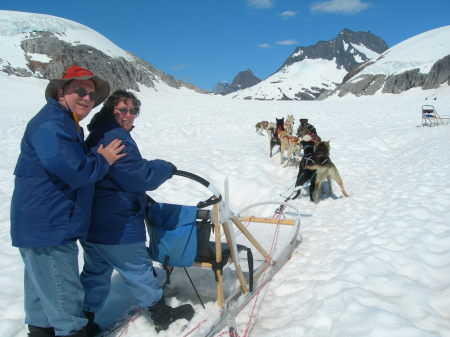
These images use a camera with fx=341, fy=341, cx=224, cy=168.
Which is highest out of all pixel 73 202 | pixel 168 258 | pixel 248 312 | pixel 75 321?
pixel 73 202

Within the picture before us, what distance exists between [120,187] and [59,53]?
5760 centimetres

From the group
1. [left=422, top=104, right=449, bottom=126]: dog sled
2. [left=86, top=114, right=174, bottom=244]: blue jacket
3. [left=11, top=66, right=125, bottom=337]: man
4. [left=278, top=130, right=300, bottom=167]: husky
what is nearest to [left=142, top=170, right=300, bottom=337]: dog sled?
[left=86, top=114, right=174, bottom=244]: blue jacket

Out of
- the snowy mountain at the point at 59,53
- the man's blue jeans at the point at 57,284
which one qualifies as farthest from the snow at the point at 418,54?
the man's blue jeans at the point at 57,284

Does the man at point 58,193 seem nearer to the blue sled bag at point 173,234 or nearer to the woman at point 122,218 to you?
the woman at point 122,218

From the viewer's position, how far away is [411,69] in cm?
7450

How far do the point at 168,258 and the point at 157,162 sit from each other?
0.84m

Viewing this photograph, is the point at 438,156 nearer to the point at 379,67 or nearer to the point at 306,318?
the point at 306,318

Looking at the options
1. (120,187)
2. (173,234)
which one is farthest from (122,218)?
(173,234)

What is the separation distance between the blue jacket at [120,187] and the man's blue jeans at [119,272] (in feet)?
→ 0.36

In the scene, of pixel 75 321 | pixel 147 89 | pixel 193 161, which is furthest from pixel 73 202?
pixel 147 89

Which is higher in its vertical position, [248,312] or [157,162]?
[157,162]

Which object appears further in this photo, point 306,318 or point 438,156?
point 438,156

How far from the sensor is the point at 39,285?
91.1 inches

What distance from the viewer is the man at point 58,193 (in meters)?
2.16
